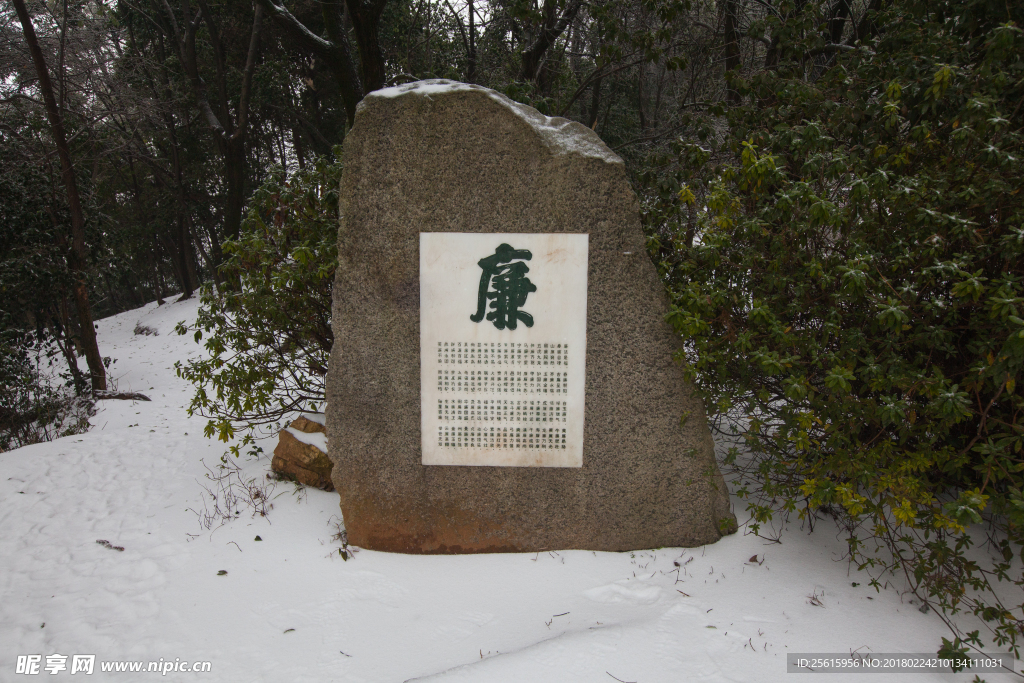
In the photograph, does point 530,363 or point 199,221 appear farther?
point 199,221

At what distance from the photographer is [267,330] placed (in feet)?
13.6

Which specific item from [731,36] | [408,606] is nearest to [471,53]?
[731,36]

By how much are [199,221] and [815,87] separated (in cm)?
1635

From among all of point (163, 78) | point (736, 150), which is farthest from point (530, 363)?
point (163, 78)

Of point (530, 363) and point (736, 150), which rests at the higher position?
point (736, 150)

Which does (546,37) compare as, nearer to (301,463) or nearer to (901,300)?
(901,300)

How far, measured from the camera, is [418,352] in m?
3.10

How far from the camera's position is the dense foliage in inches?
94.0

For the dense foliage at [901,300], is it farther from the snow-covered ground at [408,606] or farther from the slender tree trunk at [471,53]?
the slender tree trunk at [471,53]

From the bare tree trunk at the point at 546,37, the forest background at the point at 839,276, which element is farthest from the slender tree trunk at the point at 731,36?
the bare tree trunk at the point at 546,37

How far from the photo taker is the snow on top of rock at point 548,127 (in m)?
2.93

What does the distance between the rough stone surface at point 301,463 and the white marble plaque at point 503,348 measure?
1.15 metres

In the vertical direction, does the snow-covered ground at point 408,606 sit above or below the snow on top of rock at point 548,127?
below

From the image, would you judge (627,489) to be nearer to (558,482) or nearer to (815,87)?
(558,482)
